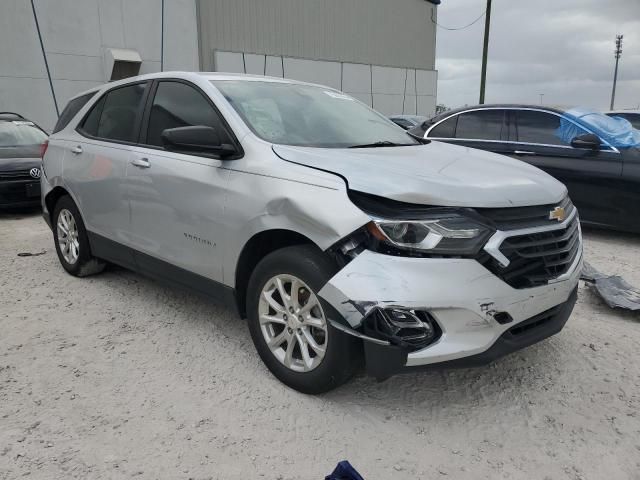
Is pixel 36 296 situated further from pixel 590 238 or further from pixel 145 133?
pixel 590 238

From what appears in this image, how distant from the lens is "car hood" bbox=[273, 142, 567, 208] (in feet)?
8.19

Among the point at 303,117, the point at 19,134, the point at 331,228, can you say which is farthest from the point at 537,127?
the point at 19,134

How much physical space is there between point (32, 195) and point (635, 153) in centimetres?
788

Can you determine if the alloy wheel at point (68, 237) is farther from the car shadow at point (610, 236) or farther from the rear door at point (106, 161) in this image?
the car shadow at point (610, 236)

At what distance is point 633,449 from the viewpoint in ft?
8.12

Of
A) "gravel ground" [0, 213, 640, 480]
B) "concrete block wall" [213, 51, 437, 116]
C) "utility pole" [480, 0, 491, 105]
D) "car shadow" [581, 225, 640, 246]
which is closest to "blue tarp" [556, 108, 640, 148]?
"car shadow" [581, 225, 640, 246]

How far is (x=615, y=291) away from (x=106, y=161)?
4.06 meters

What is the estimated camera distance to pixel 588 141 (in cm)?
603

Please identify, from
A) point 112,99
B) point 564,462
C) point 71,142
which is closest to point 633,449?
point 564,462

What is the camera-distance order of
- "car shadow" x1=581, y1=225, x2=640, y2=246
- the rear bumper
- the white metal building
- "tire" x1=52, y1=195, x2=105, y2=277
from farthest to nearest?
1. the white metal building
2. the rear bumper
3. "car shadow" x1=581, y1=225, x2=640, y2=246
4. "tire" x1=52, y1=195, x2=105, y2=277

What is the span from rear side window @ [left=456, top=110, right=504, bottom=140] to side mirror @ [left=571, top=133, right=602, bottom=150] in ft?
3.22

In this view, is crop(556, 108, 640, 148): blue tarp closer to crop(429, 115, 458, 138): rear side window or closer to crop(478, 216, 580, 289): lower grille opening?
crop(429, 115, 458, 138): rear side window

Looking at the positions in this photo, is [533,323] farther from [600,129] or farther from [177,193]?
[600,129]

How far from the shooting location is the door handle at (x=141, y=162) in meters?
3.66
